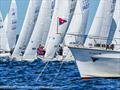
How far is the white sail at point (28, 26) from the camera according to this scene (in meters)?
98.9

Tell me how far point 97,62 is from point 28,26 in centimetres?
4954

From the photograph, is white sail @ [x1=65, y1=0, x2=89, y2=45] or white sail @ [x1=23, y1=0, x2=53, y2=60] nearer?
white sail @ [x1=65, y1=0, x2=89, y2=45]

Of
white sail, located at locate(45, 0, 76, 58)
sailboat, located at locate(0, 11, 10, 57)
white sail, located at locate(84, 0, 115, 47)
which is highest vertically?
white sail, located at locate(84, 0, 115, 47)

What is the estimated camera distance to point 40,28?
98.9 m

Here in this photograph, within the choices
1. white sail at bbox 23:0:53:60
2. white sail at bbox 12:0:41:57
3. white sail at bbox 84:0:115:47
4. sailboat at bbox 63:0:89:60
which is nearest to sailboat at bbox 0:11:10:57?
white sail at bbox 12:0:41:57

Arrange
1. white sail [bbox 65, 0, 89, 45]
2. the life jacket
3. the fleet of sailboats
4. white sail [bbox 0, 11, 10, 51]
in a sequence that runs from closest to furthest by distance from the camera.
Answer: the fleet of sailboats → white sail [bbox 65, 0, 89, 45] → the life jacket → white sail [bbox 0, 11, 10, 51]

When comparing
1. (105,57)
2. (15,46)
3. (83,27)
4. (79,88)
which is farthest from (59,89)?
(15,46)

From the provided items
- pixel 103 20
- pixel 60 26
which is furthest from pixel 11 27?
pixel 103 20

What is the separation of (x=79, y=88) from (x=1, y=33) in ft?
198

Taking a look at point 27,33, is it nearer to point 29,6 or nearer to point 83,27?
point 29,6

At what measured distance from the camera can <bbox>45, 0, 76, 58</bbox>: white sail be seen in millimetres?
88000

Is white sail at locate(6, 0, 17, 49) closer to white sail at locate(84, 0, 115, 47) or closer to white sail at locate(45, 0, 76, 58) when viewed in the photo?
white sail at locate(45, 0, 76, 58)

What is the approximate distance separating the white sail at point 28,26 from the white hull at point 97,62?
4522cm

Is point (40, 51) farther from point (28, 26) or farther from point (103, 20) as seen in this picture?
point (103, 20)
